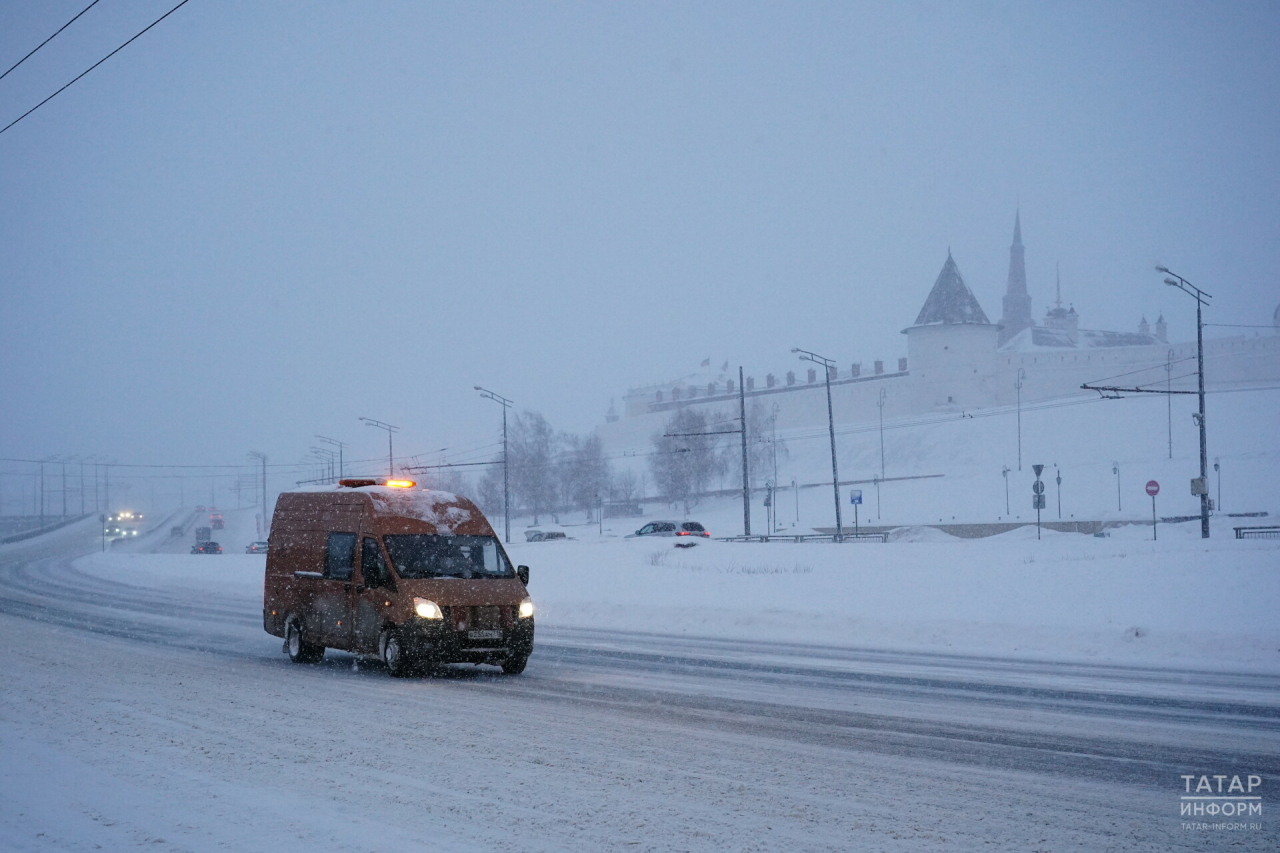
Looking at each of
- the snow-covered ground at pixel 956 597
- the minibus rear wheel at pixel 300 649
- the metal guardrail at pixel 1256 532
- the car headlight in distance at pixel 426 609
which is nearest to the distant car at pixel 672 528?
the snow-covered ground at pixel 956 597

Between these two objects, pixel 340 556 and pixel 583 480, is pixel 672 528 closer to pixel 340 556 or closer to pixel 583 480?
pixel 340 556

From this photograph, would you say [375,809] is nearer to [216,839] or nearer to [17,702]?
[216,839]

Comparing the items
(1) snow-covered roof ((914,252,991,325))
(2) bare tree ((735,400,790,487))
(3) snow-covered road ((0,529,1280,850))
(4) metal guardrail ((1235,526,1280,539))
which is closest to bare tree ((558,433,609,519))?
(2) bare tree ((735,400,790,487))

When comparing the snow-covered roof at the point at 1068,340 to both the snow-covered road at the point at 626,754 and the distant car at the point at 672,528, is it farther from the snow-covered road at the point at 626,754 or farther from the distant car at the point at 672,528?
the snow-covered road at the point at 626,754

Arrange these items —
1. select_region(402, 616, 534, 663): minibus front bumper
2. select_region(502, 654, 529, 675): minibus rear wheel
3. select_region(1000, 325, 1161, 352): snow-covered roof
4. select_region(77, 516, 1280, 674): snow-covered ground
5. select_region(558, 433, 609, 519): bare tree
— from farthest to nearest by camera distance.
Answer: select_region(1000, 325, 1161, 352): snow-covered roof → select_region(558, 433, 609, 519): bare tree → select_region(77, 516, 1280, 674): snow-covered ground → select_region(502, 654, 529, 675): minibus rear wheel → select_region(402, 616, 534, 663): minibus front bumper

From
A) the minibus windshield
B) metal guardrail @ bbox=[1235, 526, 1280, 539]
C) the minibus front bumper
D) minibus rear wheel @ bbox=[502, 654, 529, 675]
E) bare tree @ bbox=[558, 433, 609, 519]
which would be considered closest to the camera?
the minibus front bumper

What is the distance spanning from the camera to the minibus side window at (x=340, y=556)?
599 inches

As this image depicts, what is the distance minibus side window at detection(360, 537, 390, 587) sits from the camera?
14.4m

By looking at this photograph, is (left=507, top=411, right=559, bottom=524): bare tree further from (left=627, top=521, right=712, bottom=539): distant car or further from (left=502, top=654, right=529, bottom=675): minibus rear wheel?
(left=502, top=654, right=529, bottom=675): minibus rear wheel

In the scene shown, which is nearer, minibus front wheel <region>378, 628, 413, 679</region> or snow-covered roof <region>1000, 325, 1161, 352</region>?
minibus front wheel <region>378, 628, 413, 679</region>

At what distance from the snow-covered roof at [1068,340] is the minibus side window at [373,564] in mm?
152188

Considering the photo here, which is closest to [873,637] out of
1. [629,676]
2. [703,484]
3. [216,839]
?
[629,676]

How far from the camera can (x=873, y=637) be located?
19.1 m

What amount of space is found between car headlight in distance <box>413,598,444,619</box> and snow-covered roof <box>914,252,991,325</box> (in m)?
139
